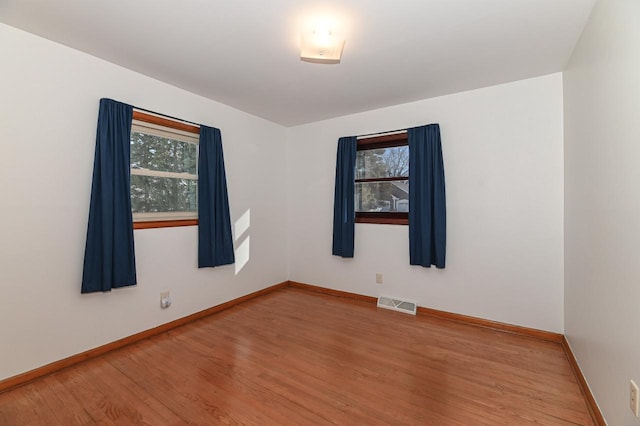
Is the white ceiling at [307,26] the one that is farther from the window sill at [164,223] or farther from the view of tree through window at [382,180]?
the window sill at [164,223]

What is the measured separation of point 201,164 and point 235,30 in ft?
5.02

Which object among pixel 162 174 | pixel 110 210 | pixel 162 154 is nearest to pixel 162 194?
pixel 162 174

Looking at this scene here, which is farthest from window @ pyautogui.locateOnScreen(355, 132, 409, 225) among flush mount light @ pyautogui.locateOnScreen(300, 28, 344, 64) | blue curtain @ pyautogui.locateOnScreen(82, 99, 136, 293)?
blue curtain @ pyautogui.locateOnScreen(82, 99, 136, 293)

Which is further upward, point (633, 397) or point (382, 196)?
point (382, 196)

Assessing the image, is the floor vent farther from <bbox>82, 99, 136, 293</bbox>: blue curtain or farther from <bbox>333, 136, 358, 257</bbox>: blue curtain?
<bbox>82, 99, 136, 293</bbox>: blue curtain

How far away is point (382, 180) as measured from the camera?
12.1 ft

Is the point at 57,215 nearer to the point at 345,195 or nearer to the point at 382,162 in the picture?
the point at 345,195

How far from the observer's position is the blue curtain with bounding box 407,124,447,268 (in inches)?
123

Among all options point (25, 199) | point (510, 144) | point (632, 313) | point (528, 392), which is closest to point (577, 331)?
point (528, 392)

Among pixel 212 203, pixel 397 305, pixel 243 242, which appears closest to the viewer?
pixel 212 203

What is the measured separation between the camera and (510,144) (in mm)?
2842

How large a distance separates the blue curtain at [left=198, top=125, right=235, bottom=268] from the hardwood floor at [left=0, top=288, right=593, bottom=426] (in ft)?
2.58

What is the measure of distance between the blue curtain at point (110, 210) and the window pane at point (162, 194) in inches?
8.1

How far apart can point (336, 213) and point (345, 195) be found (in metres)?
0.27
